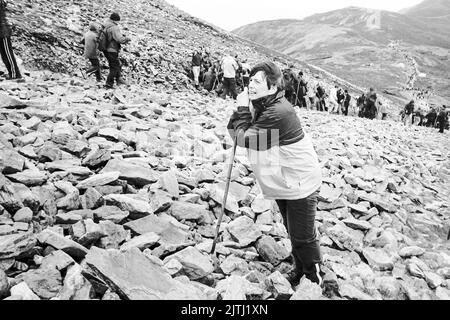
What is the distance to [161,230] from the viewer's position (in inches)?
149

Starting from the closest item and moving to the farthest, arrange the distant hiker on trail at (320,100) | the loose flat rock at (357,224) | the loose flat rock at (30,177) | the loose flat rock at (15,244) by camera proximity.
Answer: the loose flat rock at (15,244) → the loose flat rock at (30,177) → the loose flat rock at (357,224) → the distant hiker on trail at (320,100)

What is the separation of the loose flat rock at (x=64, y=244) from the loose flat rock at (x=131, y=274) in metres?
0.20

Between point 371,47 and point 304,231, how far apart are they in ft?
421

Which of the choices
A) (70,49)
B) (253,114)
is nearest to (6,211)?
(253,114)

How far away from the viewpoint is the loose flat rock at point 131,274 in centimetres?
267

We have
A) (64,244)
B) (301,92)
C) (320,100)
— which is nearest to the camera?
(64,244)

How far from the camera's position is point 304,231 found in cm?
334

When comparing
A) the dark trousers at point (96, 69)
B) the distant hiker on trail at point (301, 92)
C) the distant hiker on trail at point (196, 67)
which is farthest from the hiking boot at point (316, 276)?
the distant hiker on trail at point (301, 92)

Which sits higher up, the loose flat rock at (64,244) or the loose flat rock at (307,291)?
the loose flat rock at (64,244)

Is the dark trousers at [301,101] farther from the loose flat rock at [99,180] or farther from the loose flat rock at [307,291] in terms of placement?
the loose flat rock at [307,291]

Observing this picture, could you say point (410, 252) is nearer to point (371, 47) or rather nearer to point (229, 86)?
point (229, 86)

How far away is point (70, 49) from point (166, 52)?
5.83 meters

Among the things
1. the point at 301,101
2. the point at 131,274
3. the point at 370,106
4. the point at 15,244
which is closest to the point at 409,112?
the point at 370,106

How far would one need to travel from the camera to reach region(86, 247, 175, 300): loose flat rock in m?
2.67
